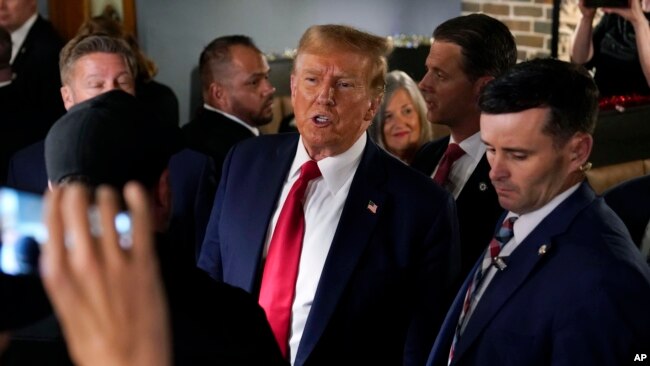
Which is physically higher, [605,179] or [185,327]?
[185,327]

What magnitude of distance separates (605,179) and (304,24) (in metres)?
3.49

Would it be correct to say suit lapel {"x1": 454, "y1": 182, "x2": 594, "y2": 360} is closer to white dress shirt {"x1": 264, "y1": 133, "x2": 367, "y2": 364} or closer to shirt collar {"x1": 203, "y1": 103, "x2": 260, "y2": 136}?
white dress shirt {"x1": 264, "y1": 133, "x2": 367, "y2": 364}

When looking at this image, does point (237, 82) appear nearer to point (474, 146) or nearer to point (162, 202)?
point (474, 146)

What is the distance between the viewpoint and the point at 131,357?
698mm

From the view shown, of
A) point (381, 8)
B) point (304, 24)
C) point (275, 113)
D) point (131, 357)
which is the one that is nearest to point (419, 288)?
point (131, 357)

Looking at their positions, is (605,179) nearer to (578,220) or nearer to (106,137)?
(578,220)

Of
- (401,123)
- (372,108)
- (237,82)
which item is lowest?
(401,123)

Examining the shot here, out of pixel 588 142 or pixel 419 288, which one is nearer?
pixel 588 142

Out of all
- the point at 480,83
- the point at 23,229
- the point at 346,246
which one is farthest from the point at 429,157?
the point at 23,229

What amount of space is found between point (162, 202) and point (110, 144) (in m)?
0.10

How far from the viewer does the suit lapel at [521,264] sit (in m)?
1.87

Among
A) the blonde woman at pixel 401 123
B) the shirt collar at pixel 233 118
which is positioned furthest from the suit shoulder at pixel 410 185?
the shirt collar at pixel 233 118

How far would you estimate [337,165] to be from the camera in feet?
7.37

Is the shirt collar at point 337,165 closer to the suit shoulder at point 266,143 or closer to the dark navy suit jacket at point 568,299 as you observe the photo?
the suit shoulder at point 266,143
